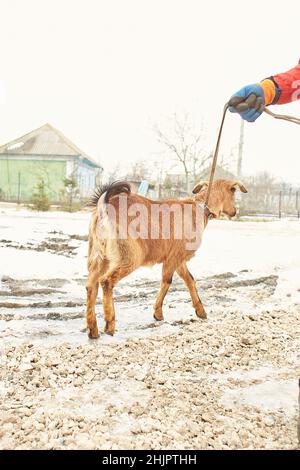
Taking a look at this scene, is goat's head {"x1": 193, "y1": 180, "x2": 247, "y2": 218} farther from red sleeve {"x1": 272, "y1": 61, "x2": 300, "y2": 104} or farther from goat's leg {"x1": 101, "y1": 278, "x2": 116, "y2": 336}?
Result: red sleeve {"x1": 272, "y1": 61, "x2": 300, "y2": 104}

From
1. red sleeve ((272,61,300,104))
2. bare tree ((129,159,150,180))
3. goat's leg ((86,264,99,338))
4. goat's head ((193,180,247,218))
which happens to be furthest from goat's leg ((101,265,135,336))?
bare tree ((129,159,150,180))

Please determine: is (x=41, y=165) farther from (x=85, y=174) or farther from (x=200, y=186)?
(x=200, y=186)

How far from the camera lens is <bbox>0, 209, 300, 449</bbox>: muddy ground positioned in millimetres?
1809

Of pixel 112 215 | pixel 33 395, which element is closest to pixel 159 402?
pixel 33 395

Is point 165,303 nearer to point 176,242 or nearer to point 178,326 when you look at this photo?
point 178,326

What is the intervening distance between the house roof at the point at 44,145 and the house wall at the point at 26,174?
21.3 inches

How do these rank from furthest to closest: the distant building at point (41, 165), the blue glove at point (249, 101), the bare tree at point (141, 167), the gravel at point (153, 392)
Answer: the distant building at point (41, 165), the bare tree at point (141, 167), the blue glove at point (249, 101), the gravel at point (153, 392)

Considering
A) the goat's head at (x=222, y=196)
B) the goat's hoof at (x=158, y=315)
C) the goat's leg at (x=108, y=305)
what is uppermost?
the goat's head at (x=222, y=196)

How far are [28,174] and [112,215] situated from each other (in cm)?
2247

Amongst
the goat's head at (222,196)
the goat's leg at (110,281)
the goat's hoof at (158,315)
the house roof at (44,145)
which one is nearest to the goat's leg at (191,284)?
the goat's hoof at (158,315)

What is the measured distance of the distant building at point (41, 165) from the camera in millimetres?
23156

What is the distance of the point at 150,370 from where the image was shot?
8.25 feet

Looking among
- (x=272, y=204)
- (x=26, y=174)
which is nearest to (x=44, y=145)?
(x=26, y=174)

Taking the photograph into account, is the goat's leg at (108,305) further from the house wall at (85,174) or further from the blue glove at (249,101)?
the house wall at (85,174)
